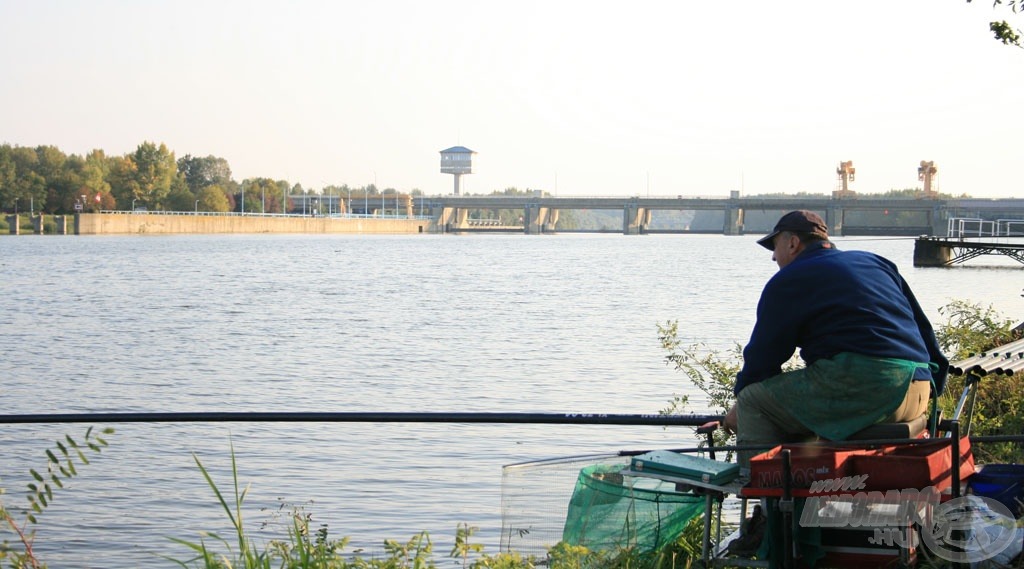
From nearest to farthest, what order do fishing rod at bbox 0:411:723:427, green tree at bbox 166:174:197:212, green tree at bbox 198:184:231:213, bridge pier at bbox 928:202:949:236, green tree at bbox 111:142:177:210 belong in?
fishing rod at bbox 0:411:723:427
bridge pier at bbox 928:202:949:236
green tree at bbox 111:142:177:210
green tree at bbox 166:174:197:212
green tree at bbox 198:184:231:213

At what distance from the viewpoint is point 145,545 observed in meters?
9.12

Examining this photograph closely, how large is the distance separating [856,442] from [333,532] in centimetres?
546

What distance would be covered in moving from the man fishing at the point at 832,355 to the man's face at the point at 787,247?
187 millimetres

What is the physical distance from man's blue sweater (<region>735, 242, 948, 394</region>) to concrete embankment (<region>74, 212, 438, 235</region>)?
Answer: 133729mm

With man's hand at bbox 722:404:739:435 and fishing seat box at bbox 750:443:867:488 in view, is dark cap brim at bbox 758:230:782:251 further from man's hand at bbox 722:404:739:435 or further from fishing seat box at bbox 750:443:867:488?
fishing seat box at bbox 750:443:867:488

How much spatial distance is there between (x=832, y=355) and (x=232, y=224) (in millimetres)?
153487

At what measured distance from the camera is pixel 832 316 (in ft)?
15.5

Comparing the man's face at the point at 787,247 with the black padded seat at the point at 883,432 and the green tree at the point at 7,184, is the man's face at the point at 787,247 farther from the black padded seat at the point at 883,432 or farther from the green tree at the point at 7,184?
the green tree at the point at 7,184

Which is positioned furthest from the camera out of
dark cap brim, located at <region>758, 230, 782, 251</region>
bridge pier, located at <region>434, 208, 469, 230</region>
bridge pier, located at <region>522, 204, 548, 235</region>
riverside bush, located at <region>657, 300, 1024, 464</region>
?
bridge pier, located at <region>434, 208, 469, 230</region>

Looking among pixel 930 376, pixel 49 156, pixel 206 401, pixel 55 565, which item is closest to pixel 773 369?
pixel 930 376

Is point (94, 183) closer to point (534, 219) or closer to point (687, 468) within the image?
point (534, 219)

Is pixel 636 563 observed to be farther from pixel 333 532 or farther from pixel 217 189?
pixel 217 189

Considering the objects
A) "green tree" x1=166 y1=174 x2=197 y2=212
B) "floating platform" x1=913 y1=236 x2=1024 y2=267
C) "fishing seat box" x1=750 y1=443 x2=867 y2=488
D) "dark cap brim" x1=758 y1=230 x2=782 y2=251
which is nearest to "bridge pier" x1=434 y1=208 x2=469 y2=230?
"green tree" x1=166 y1=174 x2=197 y2=212

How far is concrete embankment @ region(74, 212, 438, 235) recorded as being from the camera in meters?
134
